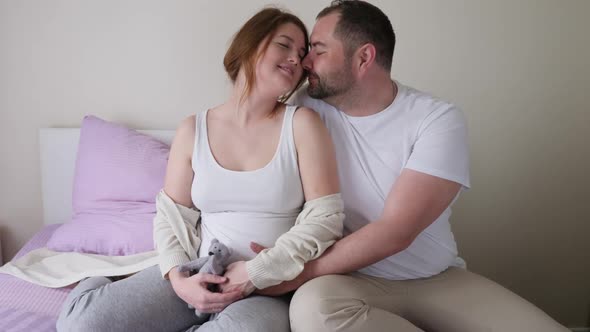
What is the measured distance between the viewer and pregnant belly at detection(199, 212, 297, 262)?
52.4 inches

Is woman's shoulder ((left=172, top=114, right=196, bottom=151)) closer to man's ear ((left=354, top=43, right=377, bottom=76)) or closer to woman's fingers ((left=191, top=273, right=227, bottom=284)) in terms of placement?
woman's fingers ((left=191, top=273, right=227, bottom=284))

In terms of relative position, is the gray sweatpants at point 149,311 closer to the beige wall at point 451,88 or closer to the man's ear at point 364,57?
the man's ear at point 364,57

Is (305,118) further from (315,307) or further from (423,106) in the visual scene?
(315,307)

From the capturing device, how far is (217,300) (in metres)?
1.21

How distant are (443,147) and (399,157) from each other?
0.43 ft

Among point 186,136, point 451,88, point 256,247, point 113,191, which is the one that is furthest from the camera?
point 451,88

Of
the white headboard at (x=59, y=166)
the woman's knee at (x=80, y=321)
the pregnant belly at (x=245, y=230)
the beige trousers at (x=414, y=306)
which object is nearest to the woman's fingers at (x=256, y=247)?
the pregnant belly at (x=245, y=230)

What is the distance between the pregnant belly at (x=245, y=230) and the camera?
1.33 metres

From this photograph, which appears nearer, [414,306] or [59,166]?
[414,306]

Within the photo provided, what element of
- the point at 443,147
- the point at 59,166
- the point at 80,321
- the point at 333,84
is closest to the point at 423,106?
the point at 443,147

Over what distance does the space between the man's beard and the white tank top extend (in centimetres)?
14

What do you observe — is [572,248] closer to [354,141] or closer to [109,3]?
[354,141]

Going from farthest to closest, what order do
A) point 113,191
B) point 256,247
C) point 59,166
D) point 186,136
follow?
point 59,166 < point 113,191 < point 186,136 < point 256,247

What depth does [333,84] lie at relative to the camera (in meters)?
1.44
